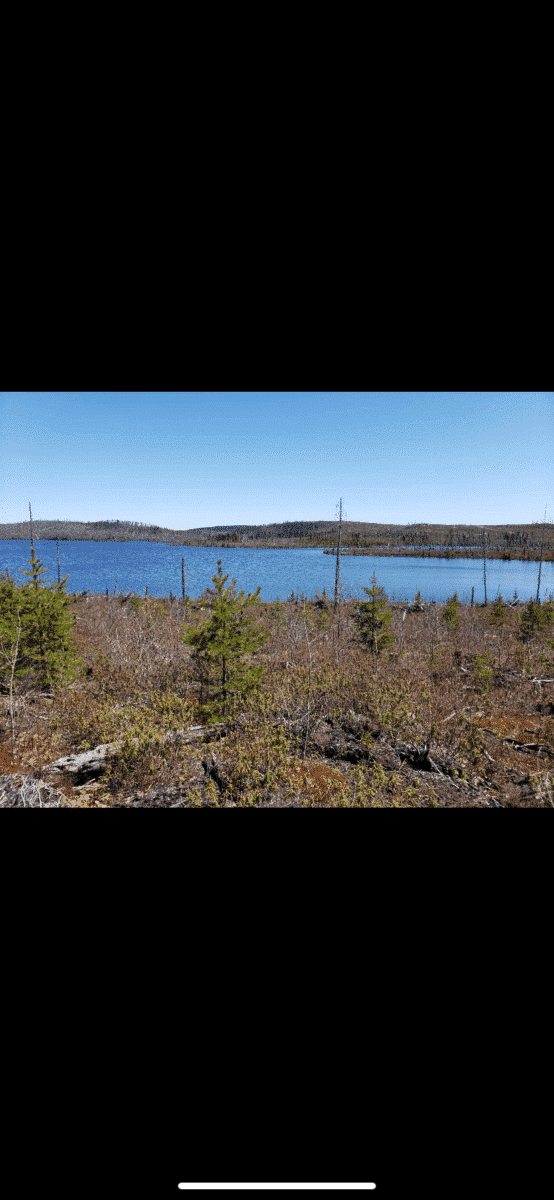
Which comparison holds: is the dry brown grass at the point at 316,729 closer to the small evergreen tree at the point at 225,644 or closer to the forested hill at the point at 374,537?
the small evergreen tree at the point at 225,644

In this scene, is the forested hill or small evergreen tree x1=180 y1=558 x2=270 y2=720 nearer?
small evergreen tree x1=180 y1=558 x2=270 y2=720

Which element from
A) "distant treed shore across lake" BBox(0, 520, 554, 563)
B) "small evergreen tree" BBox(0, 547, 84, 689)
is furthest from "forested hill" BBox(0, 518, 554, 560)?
"small evergreen tree" BBox(0, 547, 84, 689)

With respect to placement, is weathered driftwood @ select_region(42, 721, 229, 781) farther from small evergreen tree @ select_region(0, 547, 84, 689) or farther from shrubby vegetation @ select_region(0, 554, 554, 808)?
small evergreen tree @ select_region(0, 547, 84, 689)

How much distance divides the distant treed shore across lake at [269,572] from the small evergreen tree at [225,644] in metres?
1.74

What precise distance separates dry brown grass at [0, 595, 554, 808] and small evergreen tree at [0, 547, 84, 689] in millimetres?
234

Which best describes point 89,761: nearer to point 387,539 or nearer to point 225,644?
point 225,644

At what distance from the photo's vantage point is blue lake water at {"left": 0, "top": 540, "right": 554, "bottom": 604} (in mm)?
9062
